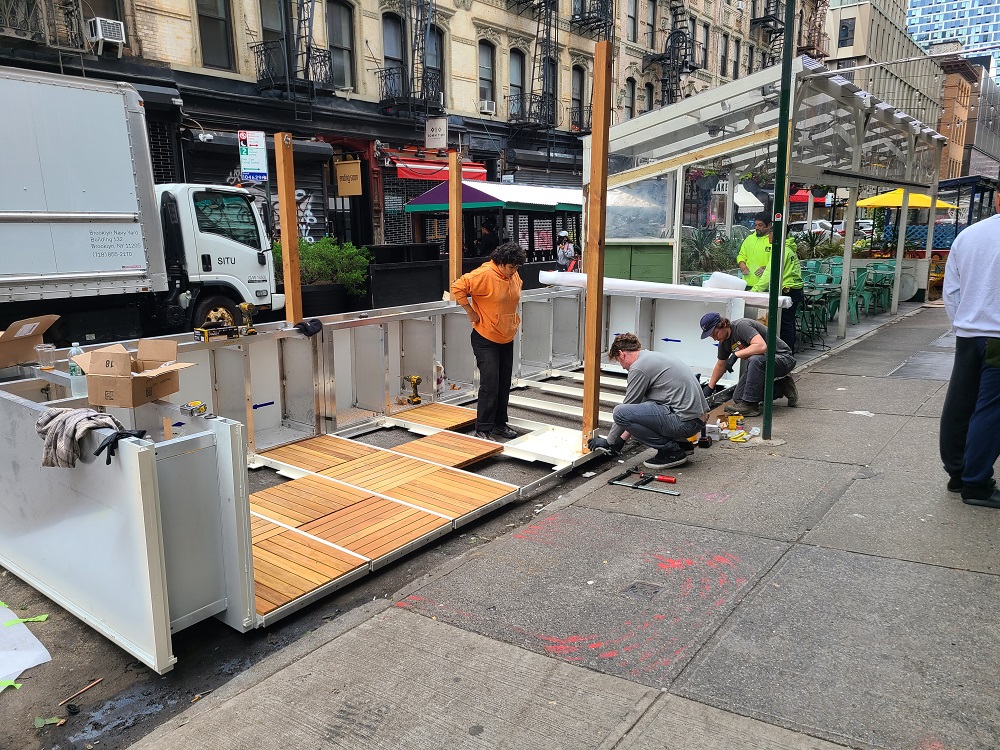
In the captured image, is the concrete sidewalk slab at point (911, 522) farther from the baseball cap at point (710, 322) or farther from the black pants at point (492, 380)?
the black pants at point (492, 380)

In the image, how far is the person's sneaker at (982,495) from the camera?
4823 mm

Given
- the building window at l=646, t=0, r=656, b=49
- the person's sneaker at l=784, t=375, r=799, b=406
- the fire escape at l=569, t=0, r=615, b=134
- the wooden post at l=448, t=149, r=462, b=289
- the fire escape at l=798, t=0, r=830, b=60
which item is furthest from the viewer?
the fire escape at l=798, t=0, r=830, b=60

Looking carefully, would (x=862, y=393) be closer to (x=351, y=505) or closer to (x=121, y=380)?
(x=351, y=505)

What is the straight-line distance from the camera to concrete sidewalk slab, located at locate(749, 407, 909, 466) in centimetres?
610

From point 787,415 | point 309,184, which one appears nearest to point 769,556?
point 787,415

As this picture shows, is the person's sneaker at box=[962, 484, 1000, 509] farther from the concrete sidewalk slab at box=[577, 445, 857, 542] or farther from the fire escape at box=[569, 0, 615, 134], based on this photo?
the fire escape at box=[569, 0, 615, 134]

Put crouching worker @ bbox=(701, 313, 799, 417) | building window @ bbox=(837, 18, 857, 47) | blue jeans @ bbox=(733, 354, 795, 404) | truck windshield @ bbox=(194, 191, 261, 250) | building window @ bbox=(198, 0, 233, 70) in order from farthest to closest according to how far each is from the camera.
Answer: building window @ bbox=(837, 18, 857, 47)
building window @ bbox=(198, 0, 233, 70)
truck windshield @ bbox=(194, 191, 261, 250)
blue jeans @ bbox=(733, 354, 795, 404)
crouching worker @ bbox=(701, 313, 799, 417)

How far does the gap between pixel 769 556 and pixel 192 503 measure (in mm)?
3154

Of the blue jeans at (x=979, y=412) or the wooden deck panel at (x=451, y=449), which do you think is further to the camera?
the wooden deck panel at (x=451, y=449)

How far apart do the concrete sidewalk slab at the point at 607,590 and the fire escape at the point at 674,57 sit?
2851 centimetres

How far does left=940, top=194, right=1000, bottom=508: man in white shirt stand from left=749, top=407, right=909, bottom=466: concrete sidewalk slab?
953 mm

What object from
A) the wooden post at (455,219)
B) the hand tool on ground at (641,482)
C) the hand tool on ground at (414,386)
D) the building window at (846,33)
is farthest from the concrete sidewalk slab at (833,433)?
the building window at (846,33)

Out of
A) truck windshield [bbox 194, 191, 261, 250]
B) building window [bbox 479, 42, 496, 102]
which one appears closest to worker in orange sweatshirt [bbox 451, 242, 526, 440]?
truck windshield [bbox 194, 191, 261, 250]

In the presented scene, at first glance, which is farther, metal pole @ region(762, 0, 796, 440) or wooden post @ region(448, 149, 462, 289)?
wooden post @ region(448, 149, 462, 289)
